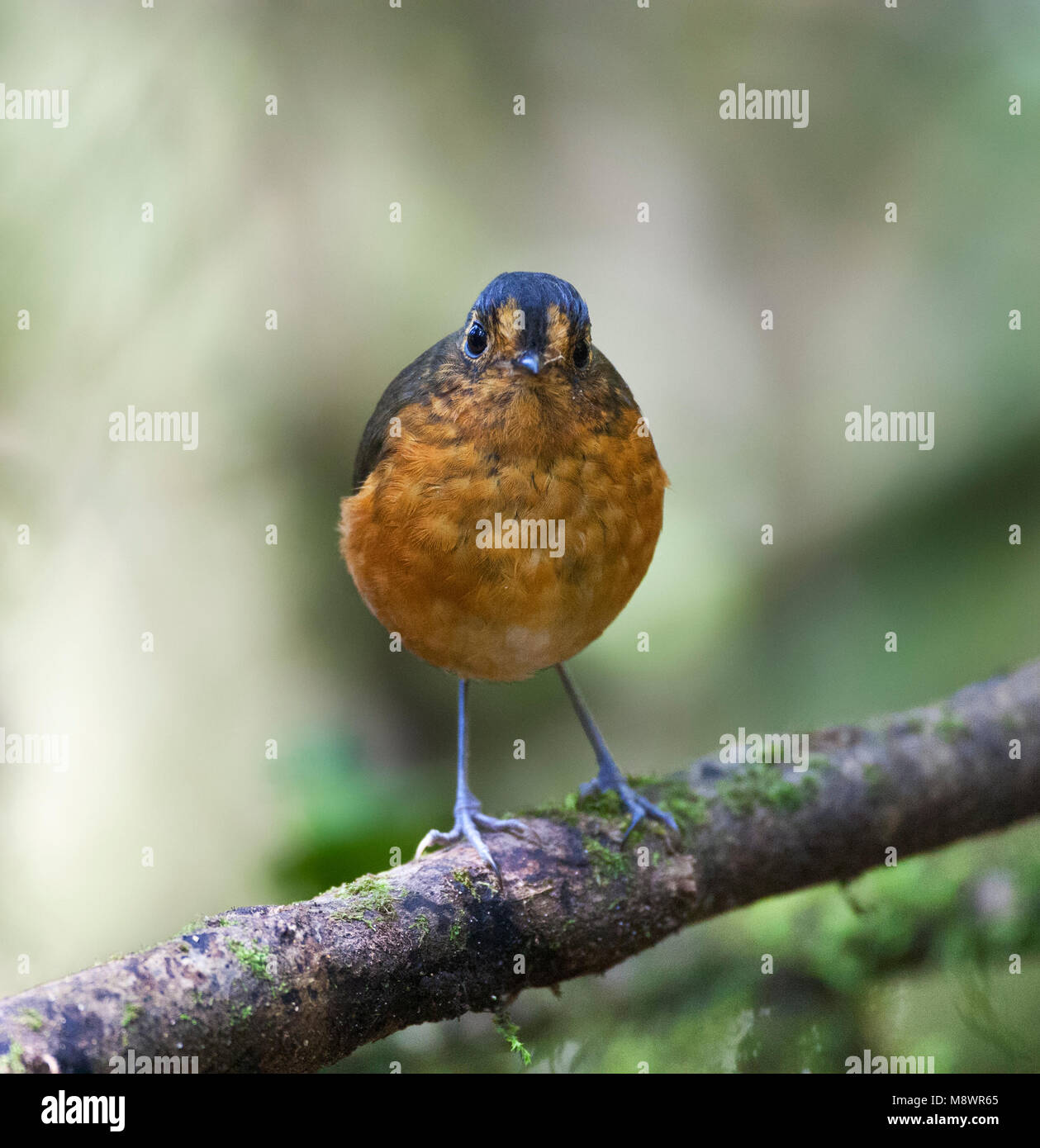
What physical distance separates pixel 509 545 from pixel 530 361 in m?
0.53

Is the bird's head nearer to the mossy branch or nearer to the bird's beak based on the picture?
the bird's beak

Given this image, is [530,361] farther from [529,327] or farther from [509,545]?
[509,545]

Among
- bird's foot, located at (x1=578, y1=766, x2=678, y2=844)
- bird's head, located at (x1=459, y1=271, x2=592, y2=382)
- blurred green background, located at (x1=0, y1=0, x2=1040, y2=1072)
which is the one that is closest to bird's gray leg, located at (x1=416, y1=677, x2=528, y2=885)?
bird's foot, located at (x1=578, y1=766, x2=678, y2=844)

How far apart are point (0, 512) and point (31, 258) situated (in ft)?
4.29

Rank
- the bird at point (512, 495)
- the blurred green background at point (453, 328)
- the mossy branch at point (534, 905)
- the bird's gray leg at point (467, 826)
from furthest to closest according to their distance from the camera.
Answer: the blurred green background at point (453, 328) < the bird's gray leg at point (467, 826) < the bird at point (512, 495) < the mossy branch at point (534, 905)

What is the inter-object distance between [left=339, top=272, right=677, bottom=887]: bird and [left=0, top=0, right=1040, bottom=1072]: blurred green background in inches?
59.5

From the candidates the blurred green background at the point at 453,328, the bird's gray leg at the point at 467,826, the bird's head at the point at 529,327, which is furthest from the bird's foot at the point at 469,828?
the bird's head at the point at 529,327

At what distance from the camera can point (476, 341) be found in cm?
309

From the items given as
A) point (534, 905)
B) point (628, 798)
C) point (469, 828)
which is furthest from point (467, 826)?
point (628, 798)

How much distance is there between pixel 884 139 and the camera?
6.48 meters

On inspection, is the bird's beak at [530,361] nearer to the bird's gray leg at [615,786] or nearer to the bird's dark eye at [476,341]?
the bird's dark eye at [476,341]

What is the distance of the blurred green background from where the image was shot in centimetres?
514

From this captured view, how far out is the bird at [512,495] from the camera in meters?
3.02
